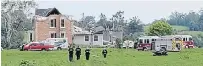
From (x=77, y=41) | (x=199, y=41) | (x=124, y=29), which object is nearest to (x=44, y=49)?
(x=77, y=41)

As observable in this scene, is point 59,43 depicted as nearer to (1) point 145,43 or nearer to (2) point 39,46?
(2) point 39,46

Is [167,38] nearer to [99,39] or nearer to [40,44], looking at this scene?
[40,44]

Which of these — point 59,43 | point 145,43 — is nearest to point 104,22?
point 145,43

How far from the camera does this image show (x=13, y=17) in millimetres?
73812

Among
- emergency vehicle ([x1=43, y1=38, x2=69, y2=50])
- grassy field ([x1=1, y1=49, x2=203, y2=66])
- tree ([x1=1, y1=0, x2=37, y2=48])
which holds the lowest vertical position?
grassy field ([x1=1, y1=49, x2=203, y2=66])

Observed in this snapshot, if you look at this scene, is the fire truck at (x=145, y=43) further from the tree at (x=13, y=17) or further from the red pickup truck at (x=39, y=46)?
the tree at (x=13, y=17)

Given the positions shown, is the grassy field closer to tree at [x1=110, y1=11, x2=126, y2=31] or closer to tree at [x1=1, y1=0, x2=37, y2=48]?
tree at [x1=1, y1=0, x2=37, y2=48]

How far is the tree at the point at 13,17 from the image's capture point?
7175 cm

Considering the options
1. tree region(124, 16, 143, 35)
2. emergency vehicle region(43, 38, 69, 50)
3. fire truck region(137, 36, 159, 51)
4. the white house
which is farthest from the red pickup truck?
tree region(124, 16, 143, 35)

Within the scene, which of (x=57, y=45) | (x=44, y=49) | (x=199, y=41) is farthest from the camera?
(x=199, y=41)

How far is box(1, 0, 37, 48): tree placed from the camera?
2825 inches

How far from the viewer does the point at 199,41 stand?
321 feet

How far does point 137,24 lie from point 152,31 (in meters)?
43.2

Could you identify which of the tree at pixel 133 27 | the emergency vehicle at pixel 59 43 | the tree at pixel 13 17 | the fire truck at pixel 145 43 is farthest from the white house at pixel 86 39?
the tree at pixel 133 27
